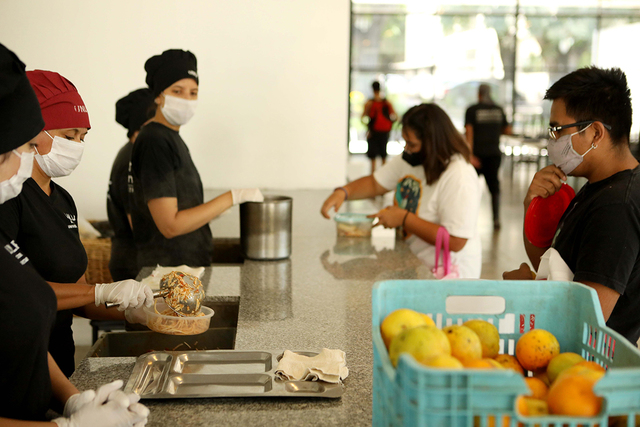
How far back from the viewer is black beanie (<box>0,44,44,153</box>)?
2.63ft

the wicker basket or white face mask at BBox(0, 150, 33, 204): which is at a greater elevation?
white face mask at BBox(0, 150, 33, 204)

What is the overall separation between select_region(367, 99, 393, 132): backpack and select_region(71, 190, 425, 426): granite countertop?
5.56m

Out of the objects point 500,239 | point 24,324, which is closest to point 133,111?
point 24,324

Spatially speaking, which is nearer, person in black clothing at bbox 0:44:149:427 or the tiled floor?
person in black clothing at bbox 0:44:149:427

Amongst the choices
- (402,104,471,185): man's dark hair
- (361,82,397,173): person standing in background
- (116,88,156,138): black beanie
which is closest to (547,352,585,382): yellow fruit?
(402,104,471,185): man's dark hair

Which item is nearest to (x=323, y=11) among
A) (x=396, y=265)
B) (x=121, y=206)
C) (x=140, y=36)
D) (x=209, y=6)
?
(x=209, y=6)

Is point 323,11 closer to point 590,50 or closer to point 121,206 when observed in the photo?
point 121,206

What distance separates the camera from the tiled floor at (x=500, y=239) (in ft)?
9.11

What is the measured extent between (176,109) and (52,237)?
907 mm

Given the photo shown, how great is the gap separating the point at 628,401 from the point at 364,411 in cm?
51

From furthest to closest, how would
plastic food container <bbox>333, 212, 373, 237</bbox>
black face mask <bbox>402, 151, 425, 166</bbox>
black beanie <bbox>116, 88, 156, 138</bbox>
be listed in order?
black beanie <bbox>116, 88, 156, 138</bbox> < plastic food container <bbox>333, 212, 373, 237</bbox> < black face mask <bbox>402, 151, 425, 166</bbox>

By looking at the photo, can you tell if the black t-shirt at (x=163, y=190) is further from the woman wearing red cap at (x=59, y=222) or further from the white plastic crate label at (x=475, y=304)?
the white plastic crate label at (x=475, y=304)

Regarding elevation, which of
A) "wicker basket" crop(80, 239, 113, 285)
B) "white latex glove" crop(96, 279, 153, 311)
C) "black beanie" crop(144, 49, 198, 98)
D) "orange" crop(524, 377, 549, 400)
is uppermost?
"black beanie" crop(144, 49, 198, 98)

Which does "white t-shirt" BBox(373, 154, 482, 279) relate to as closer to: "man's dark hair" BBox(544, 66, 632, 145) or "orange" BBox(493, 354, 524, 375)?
"man's dark hair" BBox(544, 66, 632, 145)
